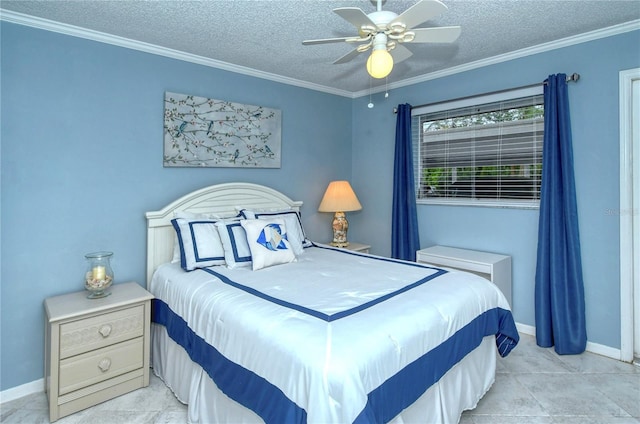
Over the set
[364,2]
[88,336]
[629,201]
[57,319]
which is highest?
[364,2]

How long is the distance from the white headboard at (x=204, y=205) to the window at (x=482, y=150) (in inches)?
64.2

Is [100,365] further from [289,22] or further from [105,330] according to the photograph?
[289,22]

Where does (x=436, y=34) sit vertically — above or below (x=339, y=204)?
above

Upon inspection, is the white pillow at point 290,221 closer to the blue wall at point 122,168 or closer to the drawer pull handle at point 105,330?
the blue wall at point 122,168

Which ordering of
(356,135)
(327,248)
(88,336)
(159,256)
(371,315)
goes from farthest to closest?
(356,135) < (327,248) < (159,256) < (88,336) < (371,315)

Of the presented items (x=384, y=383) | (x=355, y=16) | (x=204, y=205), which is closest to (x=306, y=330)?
(x=384, y=383)

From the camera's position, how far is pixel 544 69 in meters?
3.04

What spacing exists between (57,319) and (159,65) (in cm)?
206

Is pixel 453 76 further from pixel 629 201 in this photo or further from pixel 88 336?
pixel 88 336

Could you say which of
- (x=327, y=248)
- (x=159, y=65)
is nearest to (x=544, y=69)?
(x=327, y=248)

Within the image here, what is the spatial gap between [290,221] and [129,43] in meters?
1.91

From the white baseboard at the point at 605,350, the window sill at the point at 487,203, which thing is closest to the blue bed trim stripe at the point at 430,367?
the white baseboard at the point at 605,350

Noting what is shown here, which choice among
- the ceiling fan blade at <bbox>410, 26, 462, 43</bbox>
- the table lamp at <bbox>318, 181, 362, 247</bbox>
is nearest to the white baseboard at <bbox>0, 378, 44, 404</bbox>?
the table lamp at <bbox>318, 181, 362, 247</bbox>

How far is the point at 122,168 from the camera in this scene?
109 inches
